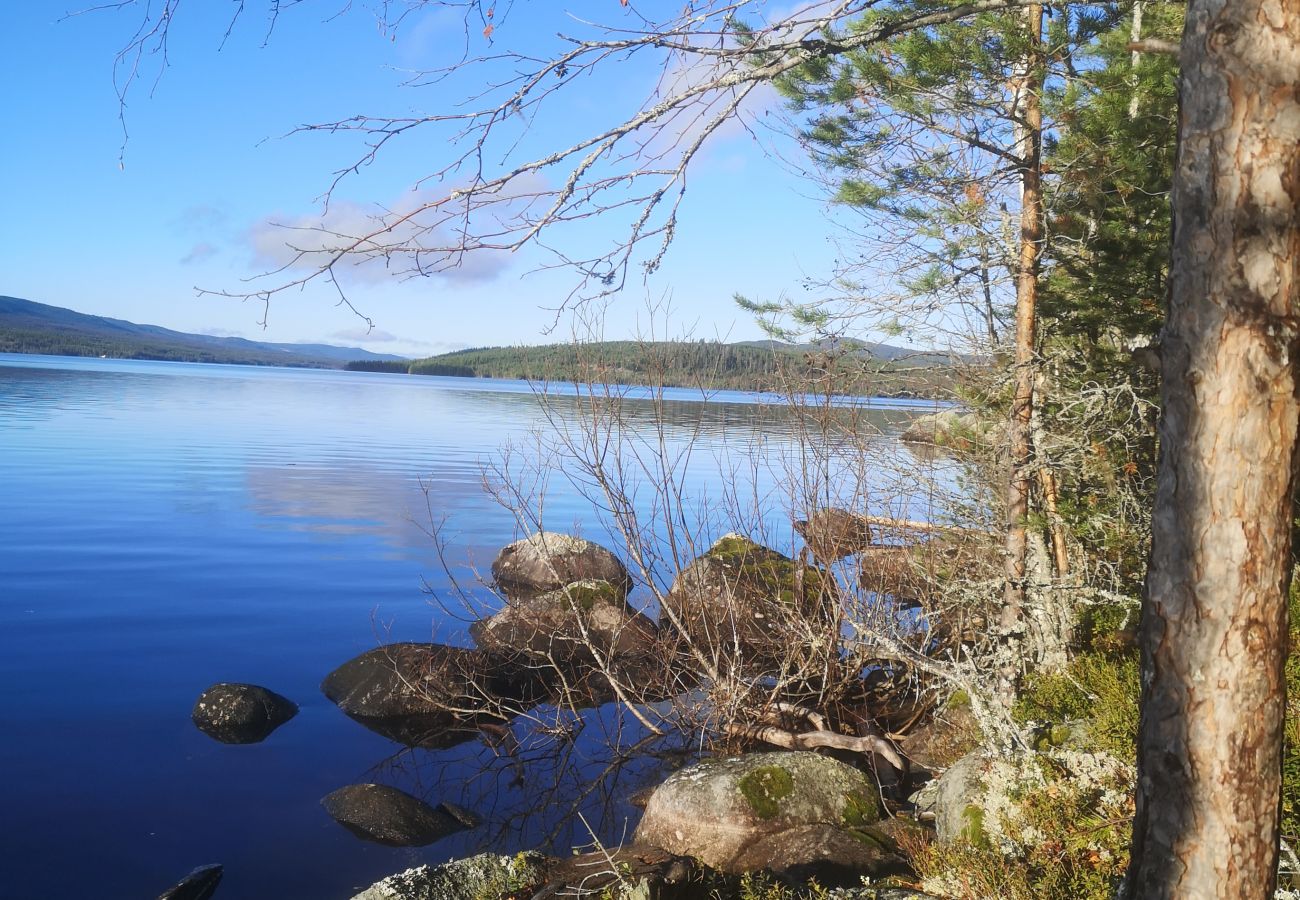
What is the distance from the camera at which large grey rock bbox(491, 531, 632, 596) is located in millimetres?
14453

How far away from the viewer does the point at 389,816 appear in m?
8.45

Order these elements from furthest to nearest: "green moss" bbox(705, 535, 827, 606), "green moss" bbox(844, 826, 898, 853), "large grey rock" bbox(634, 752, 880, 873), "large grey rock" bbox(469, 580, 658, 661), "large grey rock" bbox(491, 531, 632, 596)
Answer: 1. "large grey rock" bbox(491, 531, 632, 596)
2. "large grey rock" bbox(469, 580, 658, 661)
3. "green moss" bbox(705, 535, 827, 606)
4. "large grey rock" bbox(634, 752, 880, 873)
5. "green moss" bbox(844, 826, 898, 853)

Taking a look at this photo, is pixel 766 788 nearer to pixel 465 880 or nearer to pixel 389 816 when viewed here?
pixel 465 880

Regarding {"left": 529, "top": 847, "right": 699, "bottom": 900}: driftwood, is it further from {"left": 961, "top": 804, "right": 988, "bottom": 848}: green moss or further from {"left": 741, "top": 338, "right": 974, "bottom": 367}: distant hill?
{"left": 741, "top": 338, "right": 974, "bottom": 367}: distant hill

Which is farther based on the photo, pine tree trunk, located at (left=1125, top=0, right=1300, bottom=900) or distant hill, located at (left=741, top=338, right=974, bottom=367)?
distant hill, located at (left=741, top=338, right=974, bottom=367)

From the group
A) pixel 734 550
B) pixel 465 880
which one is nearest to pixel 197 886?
pixel 465 880

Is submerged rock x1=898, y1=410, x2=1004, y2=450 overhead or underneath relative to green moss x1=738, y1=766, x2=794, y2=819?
overhead

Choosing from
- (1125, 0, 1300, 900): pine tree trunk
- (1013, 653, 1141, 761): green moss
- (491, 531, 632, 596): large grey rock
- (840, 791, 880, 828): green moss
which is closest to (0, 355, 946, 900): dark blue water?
(491, 531, 632, 596): large grey rock

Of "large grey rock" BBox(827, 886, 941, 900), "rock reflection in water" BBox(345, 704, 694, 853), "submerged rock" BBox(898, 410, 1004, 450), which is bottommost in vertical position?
"rock reflection in water" BBox(345, 704, 694, 853)

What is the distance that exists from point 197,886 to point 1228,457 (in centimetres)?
769

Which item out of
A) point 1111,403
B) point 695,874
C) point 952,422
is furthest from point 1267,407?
point 952,422

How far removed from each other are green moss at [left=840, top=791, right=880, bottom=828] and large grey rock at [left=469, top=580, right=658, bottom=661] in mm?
4108

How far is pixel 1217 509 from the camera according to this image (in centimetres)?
308

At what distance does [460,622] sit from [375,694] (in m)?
3.66
